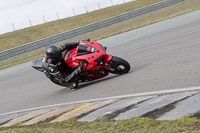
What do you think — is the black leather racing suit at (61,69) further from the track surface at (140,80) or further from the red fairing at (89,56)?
the track surface at (140,80)

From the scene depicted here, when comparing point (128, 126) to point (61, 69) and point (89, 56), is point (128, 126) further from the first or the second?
point (61, 69)

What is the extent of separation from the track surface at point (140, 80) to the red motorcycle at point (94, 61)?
0.25m

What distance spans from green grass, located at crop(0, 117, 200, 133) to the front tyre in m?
3.00

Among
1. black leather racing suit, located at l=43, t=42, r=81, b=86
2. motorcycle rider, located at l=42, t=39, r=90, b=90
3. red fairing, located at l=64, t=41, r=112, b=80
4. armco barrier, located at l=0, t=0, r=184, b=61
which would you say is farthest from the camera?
armco barrier, located at l=0, t=0, r=184, b=61

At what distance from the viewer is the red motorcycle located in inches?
339

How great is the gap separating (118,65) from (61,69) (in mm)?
1510

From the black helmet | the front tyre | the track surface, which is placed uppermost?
the black helmet

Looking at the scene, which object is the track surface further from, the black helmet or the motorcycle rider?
the black helmet

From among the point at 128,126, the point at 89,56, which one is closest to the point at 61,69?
the point at 89,56

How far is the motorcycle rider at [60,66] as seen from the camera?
8695 millimetres

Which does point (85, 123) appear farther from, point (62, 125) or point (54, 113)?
point (54, 113)

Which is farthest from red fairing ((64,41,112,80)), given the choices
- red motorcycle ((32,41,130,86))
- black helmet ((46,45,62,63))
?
black helmet ((46,45,62,63))

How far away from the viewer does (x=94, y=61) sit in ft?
28.2

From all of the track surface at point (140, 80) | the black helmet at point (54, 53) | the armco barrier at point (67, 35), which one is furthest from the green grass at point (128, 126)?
the armco barrier at point (67, 35)
